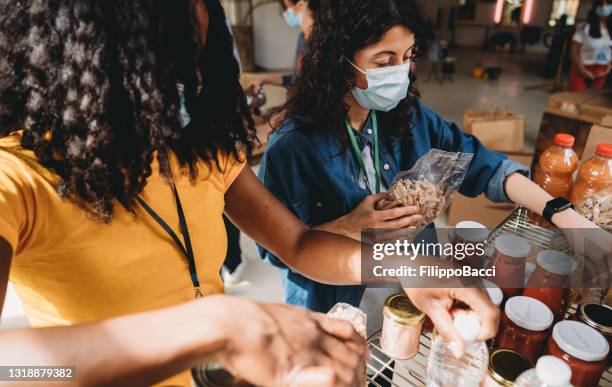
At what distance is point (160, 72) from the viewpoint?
0.73 meters

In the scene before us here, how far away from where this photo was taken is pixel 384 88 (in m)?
1.44

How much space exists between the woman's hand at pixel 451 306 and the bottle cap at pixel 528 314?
0.34 feet

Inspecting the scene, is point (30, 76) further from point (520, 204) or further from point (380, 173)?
point (520, 204)

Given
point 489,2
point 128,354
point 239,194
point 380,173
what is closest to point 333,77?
point 380,173

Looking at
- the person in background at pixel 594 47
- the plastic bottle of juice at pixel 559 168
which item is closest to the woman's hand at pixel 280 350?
the plastic bottle of juice at pixel 559 168

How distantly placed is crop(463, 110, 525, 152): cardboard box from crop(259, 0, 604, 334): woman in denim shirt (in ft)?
5.97

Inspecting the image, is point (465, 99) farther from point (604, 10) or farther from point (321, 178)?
point (321, 178)

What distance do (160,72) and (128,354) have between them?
48 centimetres

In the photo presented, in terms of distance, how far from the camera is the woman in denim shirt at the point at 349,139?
53.2 inches

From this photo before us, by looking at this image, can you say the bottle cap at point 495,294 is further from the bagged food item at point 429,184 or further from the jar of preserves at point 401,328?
the bagged food item at point 429,184

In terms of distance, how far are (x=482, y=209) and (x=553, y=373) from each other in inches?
102

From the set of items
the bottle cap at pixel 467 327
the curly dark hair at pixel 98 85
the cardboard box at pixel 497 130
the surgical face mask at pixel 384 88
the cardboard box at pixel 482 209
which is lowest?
the cardboard box at pixel 482 209

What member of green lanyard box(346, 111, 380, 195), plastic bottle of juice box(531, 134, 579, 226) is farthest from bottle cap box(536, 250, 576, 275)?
green lanyard box(346, 111, 380, 195)

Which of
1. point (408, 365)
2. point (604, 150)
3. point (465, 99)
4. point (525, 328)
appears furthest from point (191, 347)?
point (465, 99)
